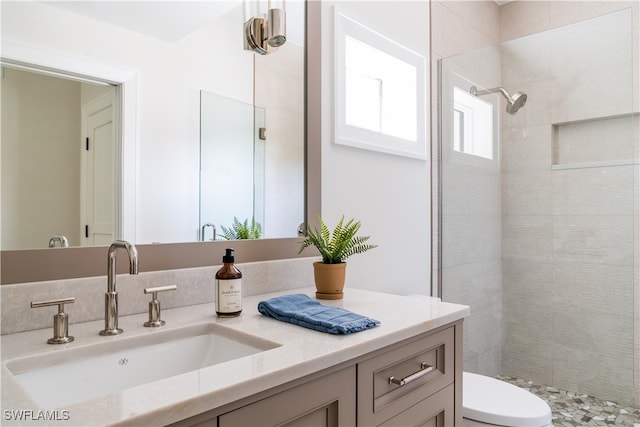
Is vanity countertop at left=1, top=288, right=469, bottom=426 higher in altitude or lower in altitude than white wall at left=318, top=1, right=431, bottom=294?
lower

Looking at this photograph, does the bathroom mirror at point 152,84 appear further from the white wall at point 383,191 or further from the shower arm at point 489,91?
the shower arm at point 489,91

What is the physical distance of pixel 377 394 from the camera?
0.89m

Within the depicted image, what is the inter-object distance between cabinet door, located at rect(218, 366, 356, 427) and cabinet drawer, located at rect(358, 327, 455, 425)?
40mm

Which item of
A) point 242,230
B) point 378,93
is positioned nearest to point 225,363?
point 242,230

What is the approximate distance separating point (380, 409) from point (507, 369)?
174 cm

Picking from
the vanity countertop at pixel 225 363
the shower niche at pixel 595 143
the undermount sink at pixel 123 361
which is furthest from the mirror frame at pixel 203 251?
the shower niche at pixel 595 143

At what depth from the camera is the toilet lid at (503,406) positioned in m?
1.42

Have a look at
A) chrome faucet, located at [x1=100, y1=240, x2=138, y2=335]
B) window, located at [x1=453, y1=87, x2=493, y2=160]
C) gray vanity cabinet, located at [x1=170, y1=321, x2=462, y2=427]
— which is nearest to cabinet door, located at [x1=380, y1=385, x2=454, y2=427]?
gray vanity cabinet, located at [x1=170, y1=321, x2=462, y2=427]

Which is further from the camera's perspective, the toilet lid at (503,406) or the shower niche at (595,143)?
the shower niche at (595,143)

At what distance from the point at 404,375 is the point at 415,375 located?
33 millimetres

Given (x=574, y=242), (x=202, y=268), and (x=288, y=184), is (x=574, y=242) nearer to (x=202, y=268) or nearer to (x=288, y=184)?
(x=288, y=184)

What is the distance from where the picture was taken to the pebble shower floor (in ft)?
6.61

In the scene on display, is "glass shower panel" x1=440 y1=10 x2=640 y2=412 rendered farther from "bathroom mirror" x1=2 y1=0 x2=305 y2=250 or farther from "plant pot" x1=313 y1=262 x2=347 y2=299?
"bathroom mirror" x1=2 y1=0 x2=305 y2=250

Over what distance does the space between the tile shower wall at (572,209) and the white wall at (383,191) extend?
1.76 feet
